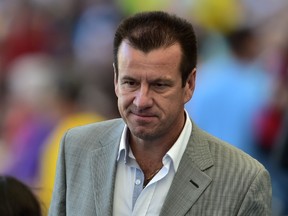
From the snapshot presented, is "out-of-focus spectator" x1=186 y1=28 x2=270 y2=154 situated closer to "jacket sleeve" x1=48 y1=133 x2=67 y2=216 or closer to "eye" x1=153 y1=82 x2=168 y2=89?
"jacket sleeve" x1=48 y1=133 x2=67 y2=216

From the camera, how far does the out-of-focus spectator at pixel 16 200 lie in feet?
6.26

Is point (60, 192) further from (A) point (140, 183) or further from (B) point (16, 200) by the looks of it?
(B) point (16, 200)

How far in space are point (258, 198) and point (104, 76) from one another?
9.90 ft

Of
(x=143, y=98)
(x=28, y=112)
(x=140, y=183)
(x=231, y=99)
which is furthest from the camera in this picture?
(x=28, y=112)

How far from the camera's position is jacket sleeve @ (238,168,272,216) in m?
2.31

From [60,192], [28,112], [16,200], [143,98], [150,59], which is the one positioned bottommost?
[28,112]

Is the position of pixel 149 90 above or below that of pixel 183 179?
above

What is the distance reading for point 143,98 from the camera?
2.30 m

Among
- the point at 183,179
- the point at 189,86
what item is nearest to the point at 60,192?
the point at 183,179

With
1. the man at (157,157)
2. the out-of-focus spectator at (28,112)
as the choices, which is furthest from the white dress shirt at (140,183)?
the out-of-focus spectator at (28,112)

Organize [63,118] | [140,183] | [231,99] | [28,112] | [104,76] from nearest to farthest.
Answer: [140,183] < [231,99] < [63,118] < [28,112] < [104,76]

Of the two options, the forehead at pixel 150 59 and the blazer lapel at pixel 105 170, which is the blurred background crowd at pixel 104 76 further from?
the forehead at pixel 150 59

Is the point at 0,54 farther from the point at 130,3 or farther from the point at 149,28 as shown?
the point at 149,28

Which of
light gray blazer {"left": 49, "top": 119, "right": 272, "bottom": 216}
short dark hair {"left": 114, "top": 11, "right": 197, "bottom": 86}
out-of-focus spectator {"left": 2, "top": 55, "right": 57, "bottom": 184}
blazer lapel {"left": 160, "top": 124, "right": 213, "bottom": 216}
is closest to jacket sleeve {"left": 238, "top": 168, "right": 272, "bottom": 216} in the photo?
light gray blazer {"left": 49, "top": 119, "right": 272, "bottom": 216}
